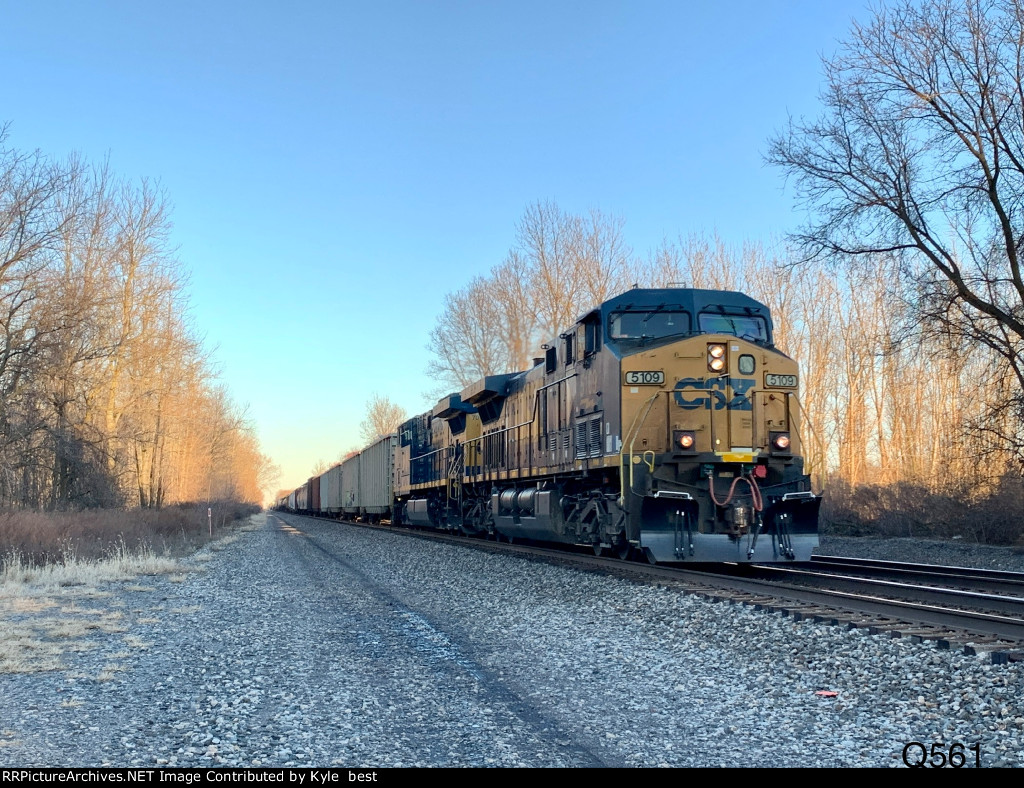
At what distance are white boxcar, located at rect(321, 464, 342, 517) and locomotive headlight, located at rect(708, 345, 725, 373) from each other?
3787 centimetres

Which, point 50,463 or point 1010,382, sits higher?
point 1010,382

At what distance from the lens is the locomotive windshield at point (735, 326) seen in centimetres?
1173

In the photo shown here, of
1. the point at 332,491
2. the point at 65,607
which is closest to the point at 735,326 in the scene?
the point at 65,607

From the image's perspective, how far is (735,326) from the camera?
465 inches

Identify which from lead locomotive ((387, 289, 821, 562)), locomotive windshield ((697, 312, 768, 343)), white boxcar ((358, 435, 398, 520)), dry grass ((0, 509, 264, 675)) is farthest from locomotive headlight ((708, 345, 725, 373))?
white boxcar ((358, 435, 398, 520))

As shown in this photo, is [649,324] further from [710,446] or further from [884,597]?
[884,597]

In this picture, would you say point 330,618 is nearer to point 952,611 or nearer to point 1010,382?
point 952,611

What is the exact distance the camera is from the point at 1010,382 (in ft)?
55.7

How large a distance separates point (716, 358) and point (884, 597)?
3579mm

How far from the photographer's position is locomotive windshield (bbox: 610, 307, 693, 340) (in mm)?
11727

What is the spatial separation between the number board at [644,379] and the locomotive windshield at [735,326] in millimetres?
1194
